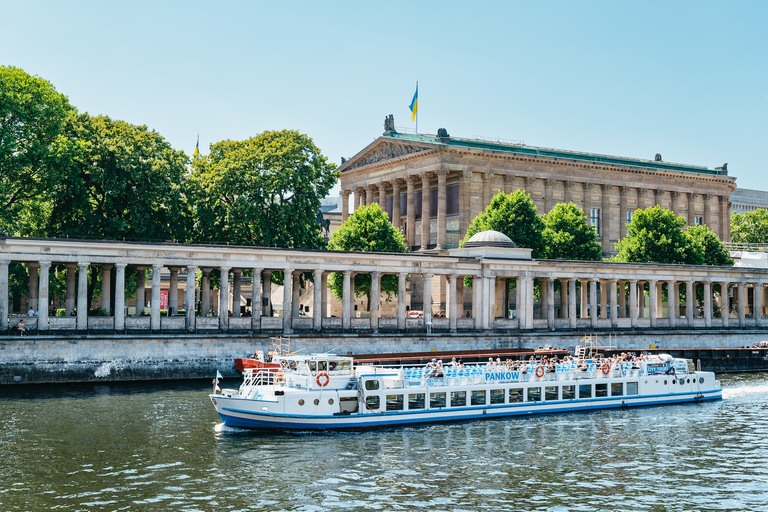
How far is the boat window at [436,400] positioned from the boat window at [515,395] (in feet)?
16.6

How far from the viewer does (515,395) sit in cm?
5397

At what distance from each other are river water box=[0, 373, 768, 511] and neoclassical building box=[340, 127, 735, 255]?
66.4 meters

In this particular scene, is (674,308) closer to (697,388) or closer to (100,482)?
(697,388)

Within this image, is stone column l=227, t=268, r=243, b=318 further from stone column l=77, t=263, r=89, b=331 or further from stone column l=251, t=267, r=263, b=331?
stone column l=77, t=263, r=89, b=331

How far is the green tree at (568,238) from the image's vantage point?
10075cm

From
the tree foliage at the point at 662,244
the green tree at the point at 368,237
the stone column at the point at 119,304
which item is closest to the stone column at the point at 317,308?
the stone column at the point at 119,304

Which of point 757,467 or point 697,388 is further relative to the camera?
point 697,388

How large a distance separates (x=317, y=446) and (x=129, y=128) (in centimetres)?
4863

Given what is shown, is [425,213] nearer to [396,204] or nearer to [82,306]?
[396,204]

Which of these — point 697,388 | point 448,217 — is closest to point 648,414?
point 697,388

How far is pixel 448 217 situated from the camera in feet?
391

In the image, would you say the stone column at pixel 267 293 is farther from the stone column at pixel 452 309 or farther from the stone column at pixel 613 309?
the stone column at pixel 613 309

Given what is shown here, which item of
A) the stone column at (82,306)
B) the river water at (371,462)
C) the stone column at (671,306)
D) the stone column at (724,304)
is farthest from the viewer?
the stone column at (724,304)

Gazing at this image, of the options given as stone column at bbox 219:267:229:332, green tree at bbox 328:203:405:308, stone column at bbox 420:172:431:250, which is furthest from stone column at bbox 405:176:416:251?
stone column at bbox 219:267:229:332
